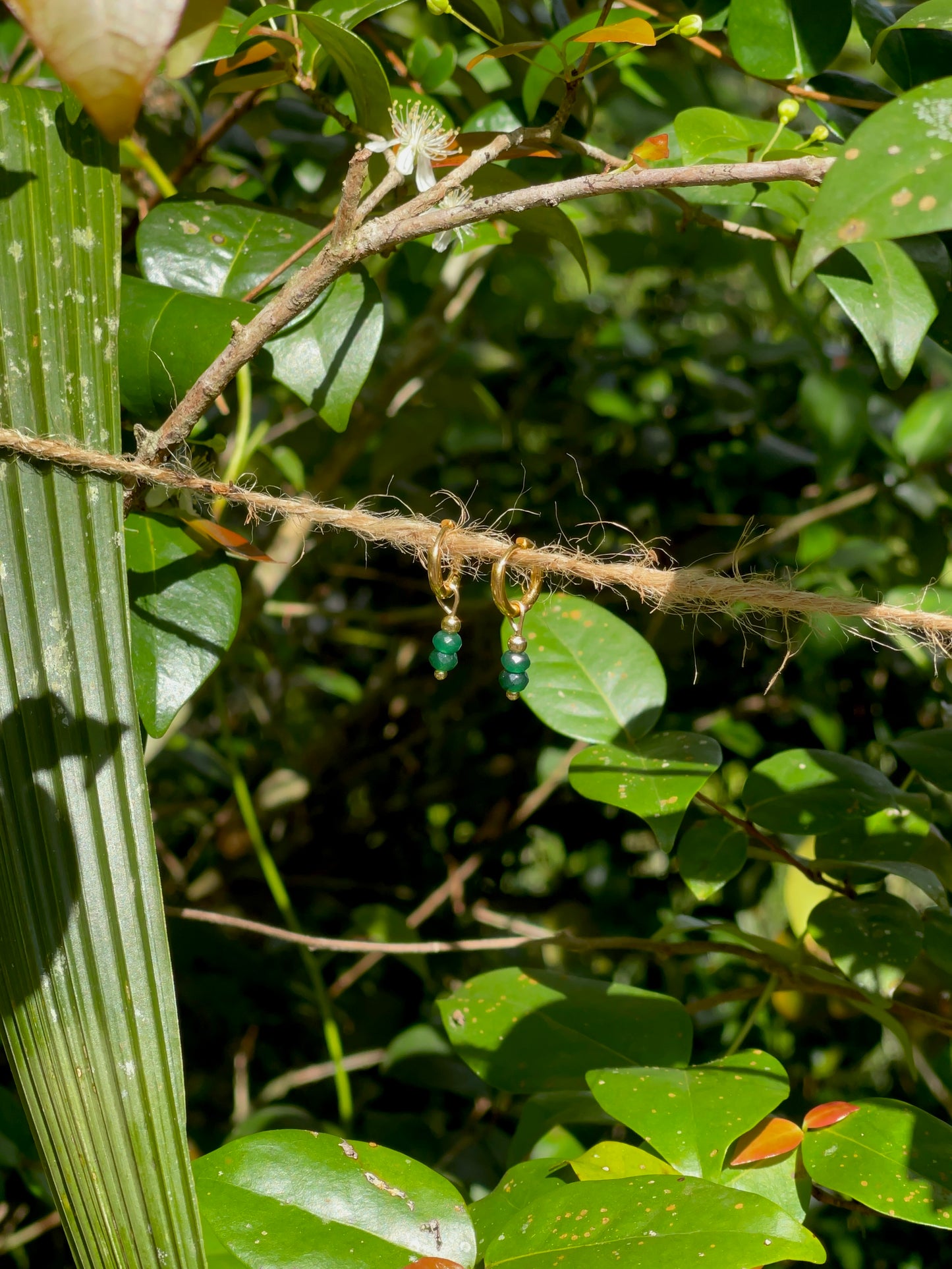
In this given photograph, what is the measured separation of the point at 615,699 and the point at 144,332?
29 cm

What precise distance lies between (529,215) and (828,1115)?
0.41 meters

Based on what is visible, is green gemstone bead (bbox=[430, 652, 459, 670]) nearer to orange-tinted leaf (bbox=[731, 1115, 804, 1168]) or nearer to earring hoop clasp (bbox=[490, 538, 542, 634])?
earring hoop clasp (bbox=[490, 538, 542, 634])

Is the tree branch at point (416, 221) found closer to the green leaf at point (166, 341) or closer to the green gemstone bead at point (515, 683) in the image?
the green leaf at point (166, 341)

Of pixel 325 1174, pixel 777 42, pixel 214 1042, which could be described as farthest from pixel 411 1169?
pixel 214 1042

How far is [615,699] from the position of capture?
52 centimetres

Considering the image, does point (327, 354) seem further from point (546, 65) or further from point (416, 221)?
point (546, 65)

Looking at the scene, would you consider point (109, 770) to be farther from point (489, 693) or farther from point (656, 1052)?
point (489, 693)

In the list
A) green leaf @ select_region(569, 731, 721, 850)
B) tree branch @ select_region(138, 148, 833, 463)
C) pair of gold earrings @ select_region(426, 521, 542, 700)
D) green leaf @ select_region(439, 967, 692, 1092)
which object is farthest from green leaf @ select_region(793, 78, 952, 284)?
green leaf @ select_region(439, 967, 692, 1092)

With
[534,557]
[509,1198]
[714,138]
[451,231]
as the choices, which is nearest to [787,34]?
[714,138]

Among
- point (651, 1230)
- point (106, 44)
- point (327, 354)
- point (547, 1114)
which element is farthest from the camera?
point (547, 1114)

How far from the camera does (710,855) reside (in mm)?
493

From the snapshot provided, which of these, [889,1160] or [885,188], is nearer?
[885,188]

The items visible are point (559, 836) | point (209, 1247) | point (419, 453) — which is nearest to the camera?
point (209, 1247)

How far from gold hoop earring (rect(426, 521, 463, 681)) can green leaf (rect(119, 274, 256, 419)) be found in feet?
0.38
